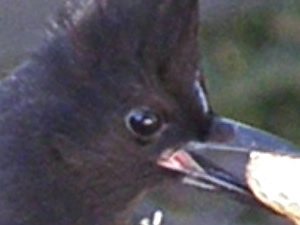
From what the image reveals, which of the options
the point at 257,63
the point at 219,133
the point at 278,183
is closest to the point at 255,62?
the point at 257,63

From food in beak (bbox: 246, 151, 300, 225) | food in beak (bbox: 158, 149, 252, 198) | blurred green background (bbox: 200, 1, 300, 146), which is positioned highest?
blurred green background (bbox: 200, 1, 300, 146)

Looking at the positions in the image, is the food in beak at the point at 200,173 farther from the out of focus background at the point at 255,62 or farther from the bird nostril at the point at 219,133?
the out of focus background at the point at 255,62

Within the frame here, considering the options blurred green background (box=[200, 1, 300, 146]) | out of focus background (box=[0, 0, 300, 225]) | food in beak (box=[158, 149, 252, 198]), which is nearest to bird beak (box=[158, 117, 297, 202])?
food in beak (box=[158, 149, 252, 198])

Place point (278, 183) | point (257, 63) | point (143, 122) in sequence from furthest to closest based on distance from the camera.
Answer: point (257, 63)
point (143, 122)
point (278, 183)

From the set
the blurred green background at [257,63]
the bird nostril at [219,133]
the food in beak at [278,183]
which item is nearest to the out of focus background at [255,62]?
the blurred green background at [257,63]

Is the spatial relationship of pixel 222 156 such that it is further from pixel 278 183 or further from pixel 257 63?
pixel 257 63

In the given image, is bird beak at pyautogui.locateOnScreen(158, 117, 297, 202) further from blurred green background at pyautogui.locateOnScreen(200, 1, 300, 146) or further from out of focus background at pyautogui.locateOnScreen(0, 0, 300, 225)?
blurred green background at pyautogui.locateOnScreen(200, 1, 300, 146)
